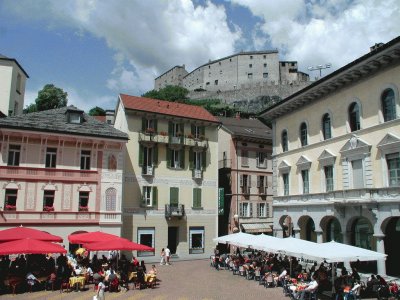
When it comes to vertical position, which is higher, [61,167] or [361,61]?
[361,61]

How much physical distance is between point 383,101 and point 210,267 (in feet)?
58.1

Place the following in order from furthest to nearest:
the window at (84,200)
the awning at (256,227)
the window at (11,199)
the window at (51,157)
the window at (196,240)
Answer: the awning at (256,227) → the window at (196,240) → the window at (84,200) → the window at (51,157) → the window at (11,199)

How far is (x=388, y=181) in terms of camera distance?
21.3 m

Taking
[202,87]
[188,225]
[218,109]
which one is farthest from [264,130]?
[202,87]

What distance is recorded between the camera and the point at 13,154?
2947 centimetres

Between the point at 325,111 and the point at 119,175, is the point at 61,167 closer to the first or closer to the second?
the point at 119,175

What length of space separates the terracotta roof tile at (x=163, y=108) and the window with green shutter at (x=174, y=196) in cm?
743

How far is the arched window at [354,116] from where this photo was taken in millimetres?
23891

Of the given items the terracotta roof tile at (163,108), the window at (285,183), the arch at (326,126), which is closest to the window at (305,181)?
the window at (285,183)

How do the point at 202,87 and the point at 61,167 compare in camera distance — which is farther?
the point at 202,87

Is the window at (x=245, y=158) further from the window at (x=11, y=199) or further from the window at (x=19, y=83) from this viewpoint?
the window at (x=19, y=83)

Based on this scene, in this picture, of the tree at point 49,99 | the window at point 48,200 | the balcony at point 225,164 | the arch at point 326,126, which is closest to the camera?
the arch at point 326,126

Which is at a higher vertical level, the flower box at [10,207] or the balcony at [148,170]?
the balcony at [148,170]

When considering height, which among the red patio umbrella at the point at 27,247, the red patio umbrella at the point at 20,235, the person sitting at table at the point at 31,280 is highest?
the red patio umbrella at the point at 20,235
